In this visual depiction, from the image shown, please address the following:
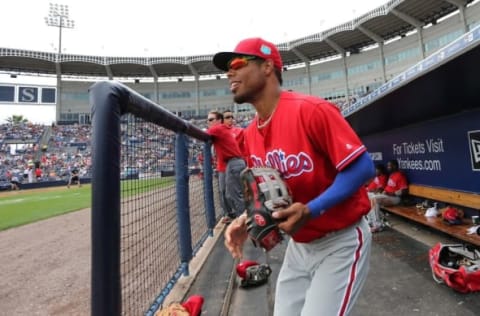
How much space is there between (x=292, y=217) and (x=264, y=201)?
0.43 ft

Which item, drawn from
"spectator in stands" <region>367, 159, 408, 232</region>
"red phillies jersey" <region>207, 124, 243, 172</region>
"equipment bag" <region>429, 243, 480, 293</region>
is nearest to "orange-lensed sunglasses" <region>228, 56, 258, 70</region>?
"equipment bag" <region>429, 243, 480, 293</region>

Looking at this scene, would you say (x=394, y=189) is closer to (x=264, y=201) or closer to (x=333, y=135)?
(x=333, y=135)

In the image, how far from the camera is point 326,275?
1.35m

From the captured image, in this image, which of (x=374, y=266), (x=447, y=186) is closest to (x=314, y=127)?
(x=374, y=266)

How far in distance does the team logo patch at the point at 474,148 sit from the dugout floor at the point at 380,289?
1134 mm

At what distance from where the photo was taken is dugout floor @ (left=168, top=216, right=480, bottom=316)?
2.59 metres

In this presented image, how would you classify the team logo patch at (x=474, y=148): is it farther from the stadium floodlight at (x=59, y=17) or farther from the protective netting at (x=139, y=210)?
the stadium floodlight at (x=59, y=17)

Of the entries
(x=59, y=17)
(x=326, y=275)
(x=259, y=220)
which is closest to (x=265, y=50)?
(x=259, y=220)

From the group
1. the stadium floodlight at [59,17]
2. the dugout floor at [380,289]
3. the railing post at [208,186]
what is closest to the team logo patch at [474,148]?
the dugout floor at [380,289]

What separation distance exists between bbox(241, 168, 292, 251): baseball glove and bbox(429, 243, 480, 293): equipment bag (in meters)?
2.43

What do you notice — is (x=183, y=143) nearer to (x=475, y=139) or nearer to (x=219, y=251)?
(x=219, y=251)

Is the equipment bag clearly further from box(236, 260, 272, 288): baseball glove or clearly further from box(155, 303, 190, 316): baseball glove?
box(155, 303, 190, 316): baseball glove

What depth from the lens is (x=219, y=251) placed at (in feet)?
14.1

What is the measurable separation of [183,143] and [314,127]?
2.41m
